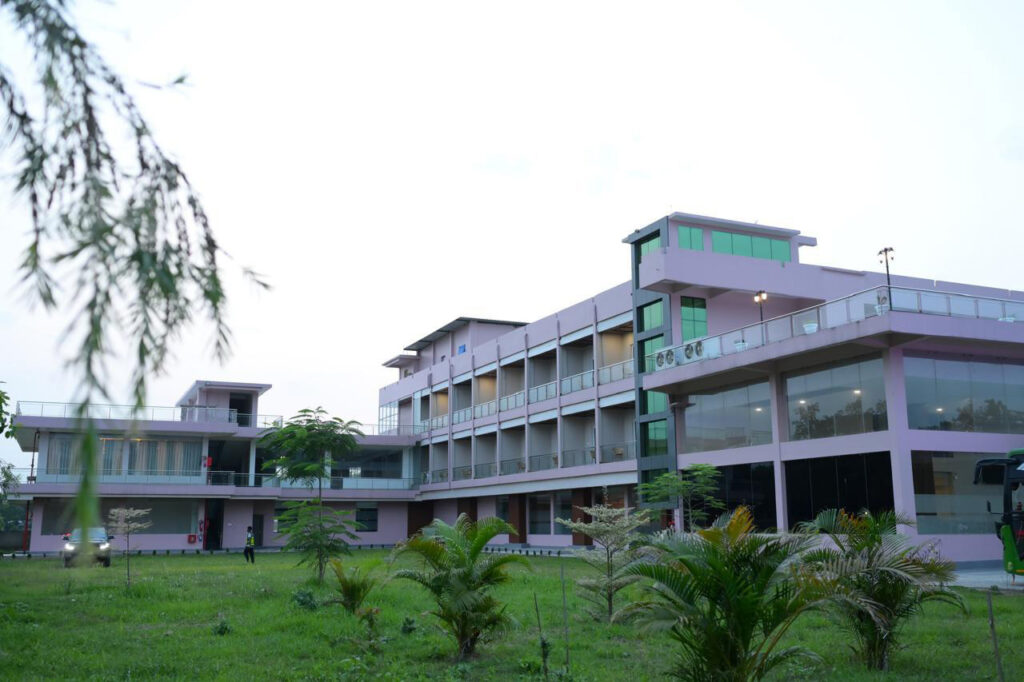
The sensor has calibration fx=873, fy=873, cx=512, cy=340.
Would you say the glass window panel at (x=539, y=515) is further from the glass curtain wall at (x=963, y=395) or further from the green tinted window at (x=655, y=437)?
the glass curtain wall at (x=963, y=395)

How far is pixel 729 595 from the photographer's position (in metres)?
8.38

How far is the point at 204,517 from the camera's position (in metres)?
49.3

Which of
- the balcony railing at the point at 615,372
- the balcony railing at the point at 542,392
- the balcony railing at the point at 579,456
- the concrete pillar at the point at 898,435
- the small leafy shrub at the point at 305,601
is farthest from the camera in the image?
the balcony railing at the point at 542,392

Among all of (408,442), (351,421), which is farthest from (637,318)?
(408,442)

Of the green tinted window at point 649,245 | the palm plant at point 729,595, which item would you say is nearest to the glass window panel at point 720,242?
the green tinted window at point 649,245

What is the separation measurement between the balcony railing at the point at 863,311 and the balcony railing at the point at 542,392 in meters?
14.6

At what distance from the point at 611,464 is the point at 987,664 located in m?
27.5

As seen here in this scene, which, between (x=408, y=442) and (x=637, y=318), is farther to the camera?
(x=408, y=442)

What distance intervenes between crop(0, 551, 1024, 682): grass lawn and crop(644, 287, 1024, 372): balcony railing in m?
→ 8.91

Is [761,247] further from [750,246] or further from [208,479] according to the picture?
[208,479]

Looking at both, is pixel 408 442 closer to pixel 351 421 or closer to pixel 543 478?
pixel 543 478

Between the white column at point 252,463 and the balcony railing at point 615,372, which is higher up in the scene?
the balcony railing at point 615,372

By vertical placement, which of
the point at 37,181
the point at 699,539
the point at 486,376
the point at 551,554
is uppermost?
the point at 486,376

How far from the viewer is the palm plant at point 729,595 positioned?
→ 8.34 m
